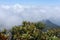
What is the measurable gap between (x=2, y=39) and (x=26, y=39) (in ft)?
33.6

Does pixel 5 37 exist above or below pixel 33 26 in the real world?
above

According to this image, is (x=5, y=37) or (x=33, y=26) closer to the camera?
(x=5, y=37)

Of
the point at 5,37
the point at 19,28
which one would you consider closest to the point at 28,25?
the point at 19,28

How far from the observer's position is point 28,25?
33.0 m

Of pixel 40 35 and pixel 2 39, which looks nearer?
pixel 2 39

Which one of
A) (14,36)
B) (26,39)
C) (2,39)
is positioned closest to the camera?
(2,39)

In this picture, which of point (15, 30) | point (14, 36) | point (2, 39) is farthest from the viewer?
point (15, 30)

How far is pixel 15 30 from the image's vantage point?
33000mm

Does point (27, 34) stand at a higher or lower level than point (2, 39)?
lower

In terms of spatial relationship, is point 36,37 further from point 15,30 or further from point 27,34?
point 15,30

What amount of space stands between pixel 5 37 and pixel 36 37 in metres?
10.2

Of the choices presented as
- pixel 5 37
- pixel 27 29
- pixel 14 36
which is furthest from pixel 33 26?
pixel 5 37

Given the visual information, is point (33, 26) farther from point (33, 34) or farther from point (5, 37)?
point (5, 37)

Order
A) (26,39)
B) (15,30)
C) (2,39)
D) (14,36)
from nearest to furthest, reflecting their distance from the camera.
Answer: (2,39) → (26,39) → (14,36) → (15,30)
